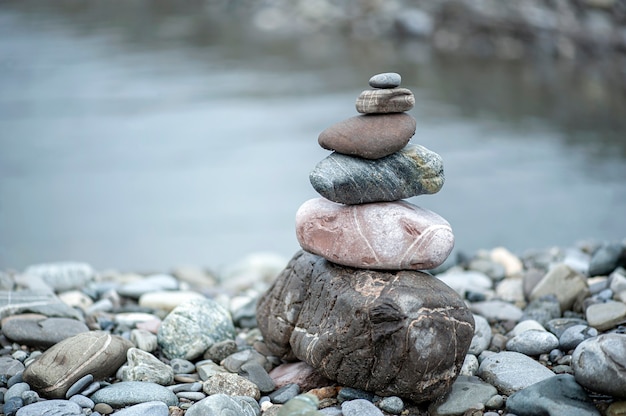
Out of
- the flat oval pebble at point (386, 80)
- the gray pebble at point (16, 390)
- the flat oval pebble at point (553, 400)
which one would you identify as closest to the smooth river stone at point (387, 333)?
the flat oval pebble at point (553, 400)

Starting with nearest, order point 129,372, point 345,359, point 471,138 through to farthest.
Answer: point 345,359 < point 129,372 < point 471,138

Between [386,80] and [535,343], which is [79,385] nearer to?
[386,80]

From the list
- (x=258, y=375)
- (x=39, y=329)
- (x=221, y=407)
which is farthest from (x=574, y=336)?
(x=39, y=329)

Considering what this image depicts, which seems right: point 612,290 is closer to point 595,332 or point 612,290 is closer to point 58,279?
point 595,332

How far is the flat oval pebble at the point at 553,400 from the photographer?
4.05m

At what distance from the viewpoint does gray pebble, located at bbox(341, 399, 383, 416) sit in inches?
167

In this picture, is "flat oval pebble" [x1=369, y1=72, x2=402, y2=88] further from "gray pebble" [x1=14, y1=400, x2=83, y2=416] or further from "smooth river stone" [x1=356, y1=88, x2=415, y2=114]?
"gray pebble" [x1=14, y1=400, x2=83, y2=416]

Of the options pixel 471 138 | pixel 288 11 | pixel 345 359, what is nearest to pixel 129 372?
pixel 345 359

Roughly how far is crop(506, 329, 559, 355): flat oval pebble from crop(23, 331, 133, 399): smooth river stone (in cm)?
273

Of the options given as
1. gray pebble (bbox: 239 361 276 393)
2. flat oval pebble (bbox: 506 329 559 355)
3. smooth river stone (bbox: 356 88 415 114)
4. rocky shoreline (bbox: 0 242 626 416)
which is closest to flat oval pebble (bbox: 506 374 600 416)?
rocky shoreline (bbox: 0 242 626 416)

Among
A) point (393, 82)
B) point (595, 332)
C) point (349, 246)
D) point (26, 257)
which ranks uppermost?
point (393, 82)

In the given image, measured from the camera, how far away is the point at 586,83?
1633 cm

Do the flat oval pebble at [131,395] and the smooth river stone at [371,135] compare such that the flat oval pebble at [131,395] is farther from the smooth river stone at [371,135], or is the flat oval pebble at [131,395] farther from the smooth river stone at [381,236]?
the smooth river stone at [371,135]

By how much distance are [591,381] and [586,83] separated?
13.6m
